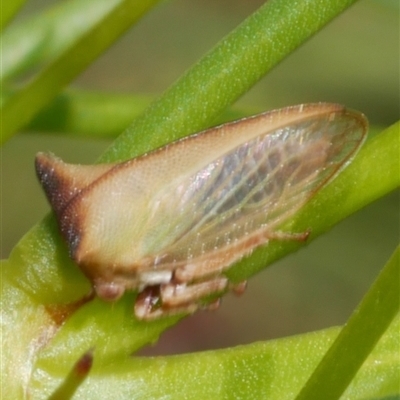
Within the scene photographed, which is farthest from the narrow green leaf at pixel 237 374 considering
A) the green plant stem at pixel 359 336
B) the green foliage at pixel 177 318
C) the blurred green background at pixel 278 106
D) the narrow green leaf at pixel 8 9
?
the blurred green background at pixel 278 106

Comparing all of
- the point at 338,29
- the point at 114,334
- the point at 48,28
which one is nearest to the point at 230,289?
the point at 114,334

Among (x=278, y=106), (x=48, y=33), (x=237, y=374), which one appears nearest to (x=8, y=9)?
(x=48, y=33)

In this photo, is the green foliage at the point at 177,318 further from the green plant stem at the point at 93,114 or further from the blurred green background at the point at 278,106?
the blurred green background at the point at 278,106

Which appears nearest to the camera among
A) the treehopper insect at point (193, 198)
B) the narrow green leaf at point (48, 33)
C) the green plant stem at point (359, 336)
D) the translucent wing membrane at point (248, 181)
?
the green plant stem at point (359, 336)

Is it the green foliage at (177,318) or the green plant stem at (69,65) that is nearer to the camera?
the green foliage at (177,318)

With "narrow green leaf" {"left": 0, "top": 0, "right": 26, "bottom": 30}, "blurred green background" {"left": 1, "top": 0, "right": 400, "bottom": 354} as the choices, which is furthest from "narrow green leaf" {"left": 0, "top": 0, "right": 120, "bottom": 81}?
"blurred green background" {"left": 1, "top": 0, "right": 400, "bottom": 354}

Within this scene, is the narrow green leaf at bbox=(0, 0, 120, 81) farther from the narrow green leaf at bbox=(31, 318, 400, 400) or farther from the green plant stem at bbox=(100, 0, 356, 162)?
the narrow green leaf at bbox=(31, 318, 400, 400)
